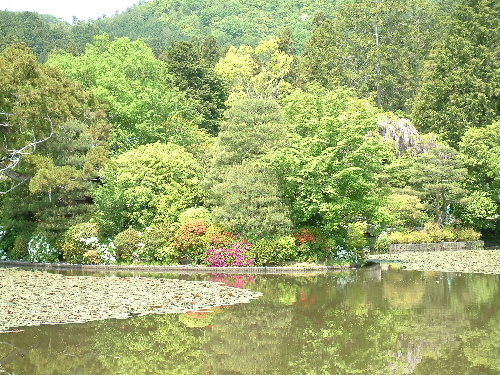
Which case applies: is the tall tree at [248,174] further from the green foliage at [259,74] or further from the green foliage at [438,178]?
the green foliage at [259,74]

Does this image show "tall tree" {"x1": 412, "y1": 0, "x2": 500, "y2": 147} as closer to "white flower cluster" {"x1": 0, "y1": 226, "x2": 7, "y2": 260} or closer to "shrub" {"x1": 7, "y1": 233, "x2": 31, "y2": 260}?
"shrub" {"x1": 7, "y1": 233, "x2": 31, "y2": 260}

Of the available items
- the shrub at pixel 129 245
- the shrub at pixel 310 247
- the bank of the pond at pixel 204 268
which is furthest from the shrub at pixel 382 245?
the shrub at pixel 129 245

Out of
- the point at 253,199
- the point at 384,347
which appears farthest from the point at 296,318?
the point at 253,199

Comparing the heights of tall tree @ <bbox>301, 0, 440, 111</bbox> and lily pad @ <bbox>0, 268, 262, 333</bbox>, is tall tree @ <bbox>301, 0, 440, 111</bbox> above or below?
above

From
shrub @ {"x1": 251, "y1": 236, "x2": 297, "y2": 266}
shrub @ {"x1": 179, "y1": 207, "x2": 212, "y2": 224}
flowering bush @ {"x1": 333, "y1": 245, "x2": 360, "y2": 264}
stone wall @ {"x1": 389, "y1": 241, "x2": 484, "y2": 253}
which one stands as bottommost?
stone wall @ {"x1": 389, "y1": 241, "x2": 484, "y2": 253}

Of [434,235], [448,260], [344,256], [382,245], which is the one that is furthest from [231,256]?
[434,235]

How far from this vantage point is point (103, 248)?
27406mm

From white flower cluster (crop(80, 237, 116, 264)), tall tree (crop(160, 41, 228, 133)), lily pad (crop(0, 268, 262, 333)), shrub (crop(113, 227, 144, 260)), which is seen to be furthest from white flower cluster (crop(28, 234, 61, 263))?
tall tree (crop(160, 41, 228, 133))

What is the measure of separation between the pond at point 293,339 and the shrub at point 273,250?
5.61 meters

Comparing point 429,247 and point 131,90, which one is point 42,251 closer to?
point 131,90

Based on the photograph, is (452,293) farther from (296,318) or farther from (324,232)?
(324,232)

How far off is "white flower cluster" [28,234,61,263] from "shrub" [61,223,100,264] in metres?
0.67

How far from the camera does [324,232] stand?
26.8 metres

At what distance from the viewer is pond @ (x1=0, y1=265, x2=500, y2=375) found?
11703mm
